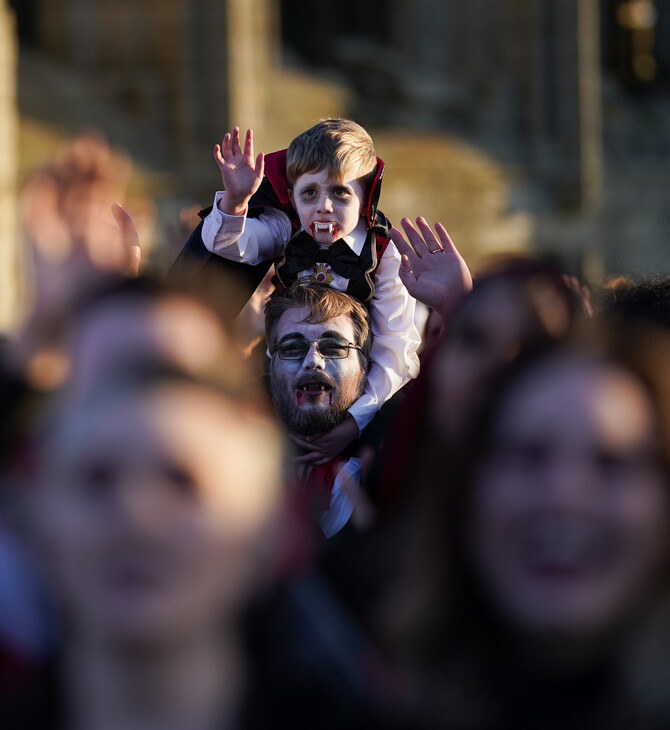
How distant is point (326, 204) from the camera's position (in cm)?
274

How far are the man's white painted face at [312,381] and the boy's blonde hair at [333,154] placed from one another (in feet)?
0.95

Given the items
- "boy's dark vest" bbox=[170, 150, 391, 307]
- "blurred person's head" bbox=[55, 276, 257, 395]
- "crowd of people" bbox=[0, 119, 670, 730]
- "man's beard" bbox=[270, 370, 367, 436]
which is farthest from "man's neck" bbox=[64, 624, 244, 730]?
"boy's dark vest" bbox=[170, 150, 391, 307]

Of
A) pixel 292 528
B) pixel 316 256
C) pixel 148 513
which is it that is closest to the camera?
pixel 148 513

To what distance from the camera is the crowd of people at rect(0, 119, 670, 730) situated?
123 centimetres

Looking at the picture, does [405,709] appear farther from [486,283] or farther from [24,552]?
[486,283]

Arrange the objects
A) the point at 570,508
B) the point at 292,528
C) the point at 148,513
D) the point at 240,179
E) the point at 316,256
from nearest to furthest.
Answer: the point at 148,513, the point at 292,528, the point at 570,508, the point at 240,179, the point at 316,256

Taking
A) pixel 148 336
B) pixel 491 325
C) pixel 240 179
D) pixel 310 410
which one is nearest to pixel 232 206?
pixel 240 179

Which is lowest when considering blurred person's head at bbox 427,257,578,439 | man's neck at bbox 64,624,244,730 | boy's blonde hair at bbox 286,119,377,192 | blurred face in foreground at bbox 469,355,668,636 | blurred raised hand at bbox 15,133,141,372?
man's neck at bbox 64,624,244,730

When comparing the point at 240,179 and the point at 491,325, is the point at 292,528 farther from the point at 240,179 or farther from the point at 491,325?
the point at 240,179

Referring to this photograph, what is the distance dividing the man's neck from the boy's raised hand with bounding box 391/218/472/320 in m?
1.50

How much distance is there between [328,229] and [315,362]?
0.91 ft

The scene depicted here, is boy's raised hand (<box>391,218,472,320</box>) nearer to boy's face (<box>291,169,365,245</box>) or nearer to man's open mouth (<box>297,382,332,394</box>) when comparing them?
boy's face (<box>291,169,365,245</box>)

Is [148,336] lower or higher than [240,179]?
lower

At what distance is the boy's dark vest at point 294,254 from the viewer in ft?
9.18
